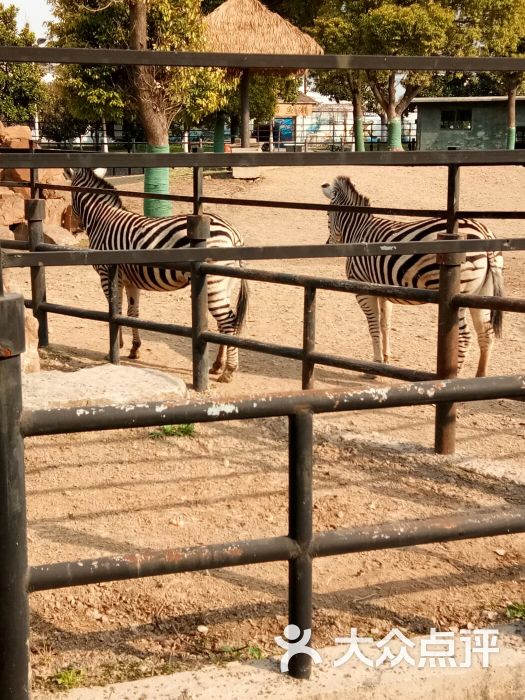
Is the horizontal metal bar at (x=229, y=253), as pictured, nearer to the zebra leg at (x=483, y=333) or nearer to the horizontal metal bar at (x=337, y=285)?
the horizontal metal bar at (x=337, y=285)

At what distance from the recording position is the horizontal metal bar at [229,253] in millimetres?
2717

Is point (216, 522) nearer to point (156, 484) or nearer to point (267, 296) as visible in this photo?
point (156, 484)

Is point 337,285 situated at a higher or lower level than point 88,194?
lower

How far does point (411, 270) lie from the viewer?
672 centimetres

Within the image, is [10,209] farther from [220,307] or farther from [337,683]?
[337,683]

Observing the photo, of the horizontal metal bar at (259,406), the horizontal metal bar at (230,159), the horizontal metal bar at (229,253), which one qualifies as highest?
the horizontal metal bar at (230,159)

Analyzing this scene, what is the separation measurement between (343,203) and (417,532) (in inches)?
225

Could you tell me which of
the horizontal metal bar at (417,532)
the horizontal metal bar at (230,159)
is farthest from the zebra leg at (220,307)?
the horizontal metal bar at (417,532)

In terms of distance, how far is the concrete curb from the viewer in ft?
7.93

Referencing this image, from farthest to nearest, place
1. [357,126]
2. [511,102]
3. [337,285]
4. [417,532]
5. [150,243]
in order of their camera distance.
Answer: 1. [511,102]
2. [357,126]
3. [150,243]
4. [337,285]
5. [417,532]

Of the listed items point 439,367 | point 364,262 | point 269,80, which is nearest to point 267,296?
point 364,262

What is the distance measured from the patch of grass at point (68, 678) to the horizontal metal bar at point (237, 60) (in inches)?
63.3

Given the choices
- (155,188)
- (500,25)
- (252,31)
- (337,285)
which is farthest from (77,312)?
(500,25)

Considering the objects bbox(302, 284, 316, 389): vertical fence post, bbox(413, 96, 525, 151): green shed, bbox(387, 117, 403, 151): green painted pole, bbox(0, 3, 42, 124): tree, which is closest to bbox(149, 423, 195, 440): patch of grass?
bbox(302, 284, 316, 389): vertical fence post
